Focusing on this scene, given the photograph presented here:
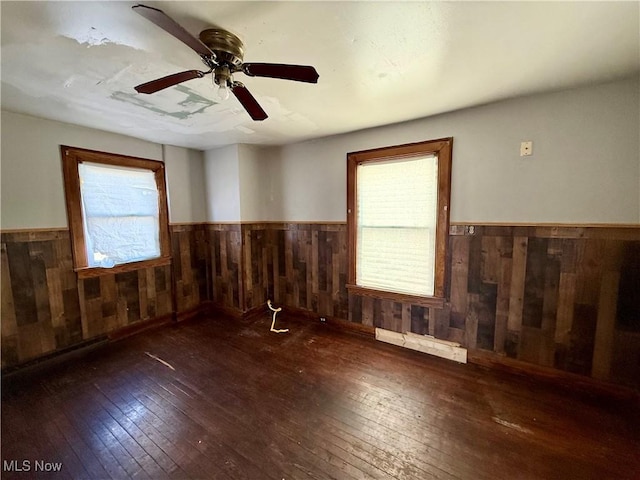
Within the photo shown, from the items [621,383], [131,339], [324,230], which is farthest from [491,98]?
[131,339]

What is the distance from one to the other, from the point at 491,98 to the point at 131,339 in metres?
4.49

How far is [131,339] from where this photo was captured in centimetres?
299

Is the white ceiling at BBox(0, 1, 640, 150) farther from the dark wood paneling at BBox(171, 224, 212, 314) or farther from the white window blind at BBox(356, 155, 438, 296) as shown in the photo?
the dark wood paneling at BBox(171, 224, 212, 314)

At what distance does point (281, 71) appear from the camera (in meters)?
1.29

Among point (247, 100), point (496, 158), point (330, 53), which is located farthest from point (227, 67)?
point (496, 158)

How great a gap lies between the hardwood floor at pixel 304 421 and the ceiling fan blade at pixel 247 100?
2.18 metres

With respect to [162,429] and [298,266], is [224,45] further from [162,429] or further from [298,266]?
[298,266]

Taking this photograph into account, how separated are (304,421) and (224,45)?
7.92 ft

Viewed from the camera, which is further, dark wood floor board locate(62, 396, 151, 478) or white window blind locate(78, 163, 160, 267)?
white window blind locate(78, 163, 160, 267)

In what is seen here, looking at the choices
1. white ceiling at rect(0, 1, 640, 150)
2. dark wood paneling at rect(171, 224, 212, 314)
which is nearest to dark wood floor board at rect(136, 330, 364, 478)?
dark wood paneling at rect(171, 224, 212, 314)

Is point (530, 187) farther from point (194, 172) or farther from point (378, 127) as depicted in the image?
point (194, 172)

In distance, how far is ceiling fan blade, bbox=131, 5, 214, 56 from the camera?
0.93m

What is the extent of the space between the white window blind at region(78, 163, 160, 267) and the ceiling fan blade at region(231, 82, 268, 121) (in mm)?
2238

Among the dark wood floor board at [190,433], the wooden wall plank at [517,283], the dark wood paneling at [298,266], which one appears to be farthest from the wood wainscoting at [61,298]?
the wooden wall plank at [517,283]
